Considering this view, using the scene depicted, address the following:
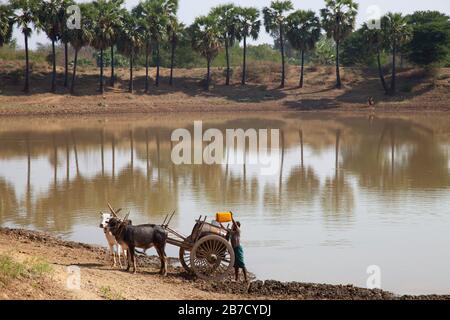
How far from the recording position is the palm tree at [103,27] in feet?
211

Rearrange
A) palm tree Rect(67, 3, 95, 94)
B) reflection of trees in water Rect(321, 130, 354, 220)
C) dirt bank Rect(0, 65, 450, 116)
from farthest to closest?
palm tree Rect(67, 3, 95, 94), dirt bank Rect(0, 65, 450, 116), reflection of trees in water Rect(321, 130, 354, 220)

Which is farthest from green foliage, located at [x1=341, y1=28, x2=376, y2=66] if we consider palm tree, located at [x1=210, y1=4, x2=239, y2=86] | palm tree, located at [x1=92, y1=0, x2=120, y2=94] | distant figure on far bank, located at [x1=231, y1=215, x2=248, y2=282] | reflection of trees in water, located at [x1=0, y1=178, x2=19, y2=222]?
distant figure on far bank, located at [x1=231, y1=215, x2=248, y2=282]

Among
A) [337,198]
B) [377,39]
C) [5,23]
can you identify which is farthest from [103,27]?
[337,198]

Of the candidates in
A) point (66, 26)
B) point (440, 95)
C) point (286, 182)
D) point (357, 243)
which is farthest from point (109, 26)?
point (357, 243)

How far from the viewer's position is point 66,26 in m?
64.0

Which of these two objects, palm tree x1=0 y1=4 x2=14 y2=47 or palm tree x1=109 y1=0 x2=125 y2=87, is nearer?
palm tree x1=0 y1=4 x2=14 y2=47

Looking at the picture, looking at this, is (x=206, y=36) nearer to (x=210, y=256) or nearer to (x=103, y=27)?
(x=103, y=27)

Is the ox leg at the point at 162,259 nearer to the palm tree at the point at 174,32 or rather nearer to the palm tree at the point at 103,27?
the palm tree at the point at 103,27

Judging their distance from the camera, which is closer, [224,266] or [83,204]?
[224,266]

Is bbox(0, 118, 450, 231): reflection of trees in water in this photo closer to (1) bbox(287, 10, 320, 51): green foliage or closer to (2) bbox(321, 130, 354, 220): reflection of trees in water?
(2) bbox(321, 130, 354, 220): reflection of trees in water

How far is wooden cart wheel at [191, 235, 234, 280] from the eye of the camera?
13867 mm

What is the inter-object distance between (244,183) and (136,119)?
31739mm

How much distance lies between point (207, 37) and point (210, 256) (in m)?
55.7

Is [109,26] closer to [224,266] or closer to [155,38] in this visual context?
[155,38]
